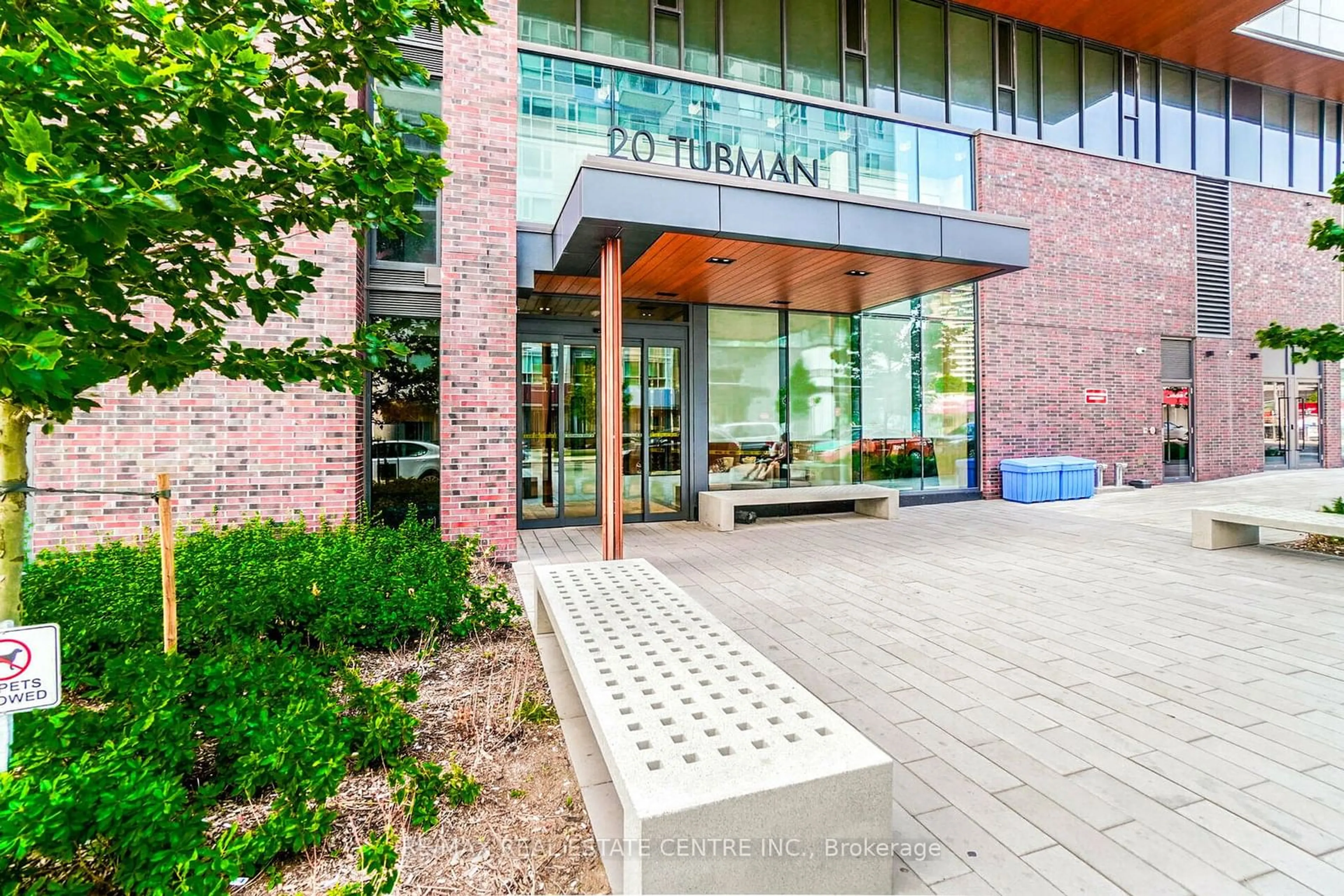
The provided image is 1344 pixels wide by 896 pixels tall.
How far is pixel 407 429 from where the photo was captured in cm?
742

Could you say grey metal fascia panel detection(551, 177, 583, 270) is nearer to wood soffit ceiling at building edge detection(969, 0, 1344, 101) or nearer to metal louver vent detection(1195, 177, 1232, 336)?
wood soffit ceiling at building edge detection(969, 0, 1344, 101)

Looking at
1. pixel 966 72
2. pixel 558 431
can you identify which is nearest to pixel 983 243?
pixel 558 431

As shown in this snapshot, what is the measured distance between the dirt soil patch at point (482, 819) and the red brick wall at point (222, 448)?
3763 mm

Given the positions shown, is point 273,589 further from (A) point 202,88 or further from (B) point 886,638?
(B) point 886,638

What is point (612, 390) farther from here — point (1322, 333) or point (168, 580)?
point (1322, 333)

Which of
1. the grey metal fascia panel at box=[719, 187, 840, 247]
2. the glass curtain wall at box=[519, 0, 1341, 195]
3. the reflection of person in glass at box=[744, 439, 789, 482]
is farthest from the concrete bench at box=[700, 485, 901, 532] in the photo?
the glass curtain wall at box=[519, 0, 1341, 195]

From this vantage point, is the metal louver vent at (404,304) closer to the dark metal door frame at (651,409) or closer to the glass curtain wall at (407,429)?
the glass curtain wall at (407,429)

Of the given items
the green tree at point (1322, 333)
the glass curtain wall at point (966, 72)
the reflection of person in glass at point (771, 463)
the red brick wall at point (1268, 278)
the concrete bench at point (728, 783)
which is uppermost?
the glass curtain wall at point (966, 72)

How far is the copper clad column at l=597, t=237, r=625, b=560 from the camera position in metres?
6.18

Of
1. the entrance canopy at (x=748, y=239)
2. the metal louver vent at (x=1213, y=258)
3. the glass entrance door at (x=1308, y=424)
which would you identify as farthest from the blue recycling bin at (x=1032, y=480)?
the glass entrance door at (x=1308, y=424)

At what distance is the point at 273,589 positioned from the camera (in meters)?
3.98

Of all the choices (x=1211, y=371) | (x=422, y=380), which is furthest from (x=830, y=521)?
(x=1211, y=371)

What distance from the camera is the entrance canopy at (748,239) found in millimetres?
5559

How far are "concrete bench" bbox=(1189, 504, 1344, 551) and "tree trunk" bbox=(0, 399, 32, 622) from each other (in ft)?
31.0
